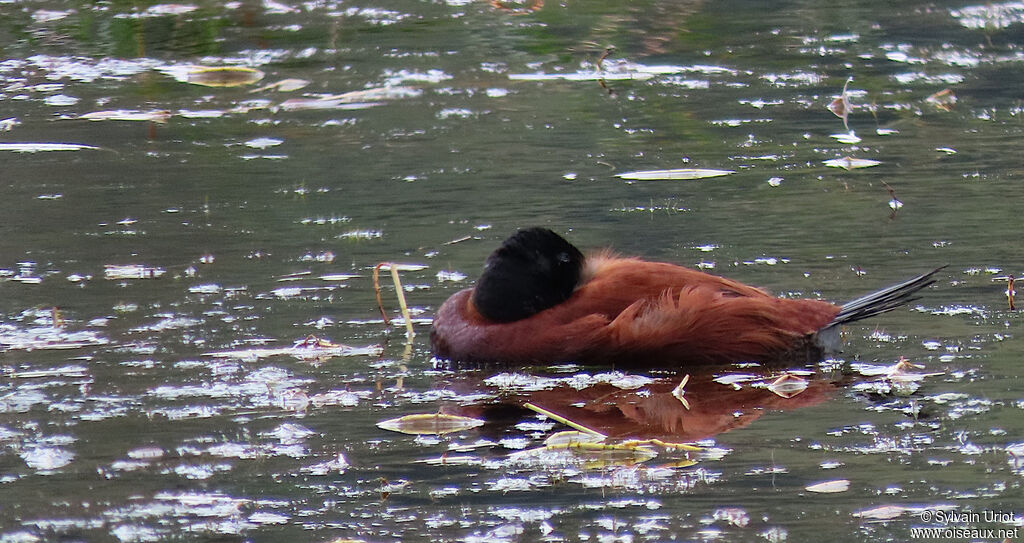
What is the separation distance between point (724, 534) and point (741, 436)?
0.95 m

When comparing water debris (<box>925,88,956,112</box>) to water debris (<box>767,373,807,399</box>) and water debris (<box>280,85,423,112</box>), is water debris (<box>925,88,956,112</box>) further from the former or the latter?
water debris (<box>767,373,807,399</box>)

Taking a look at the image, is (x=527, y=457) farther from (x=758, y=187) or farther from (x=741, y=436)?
(x=758, y=187)

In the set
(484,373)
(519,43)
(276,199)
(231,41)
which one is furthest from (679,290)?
(231,41)

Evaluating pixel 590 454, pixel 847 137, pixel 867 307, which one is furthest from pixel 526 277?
pixel 847 137

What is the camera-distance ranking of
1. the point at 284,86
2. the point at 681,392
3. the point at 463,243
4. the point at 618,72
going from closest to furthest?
1. the point at 681,392
2. the point at 463,243
3. the point at 284,86
4. the point at 618,72

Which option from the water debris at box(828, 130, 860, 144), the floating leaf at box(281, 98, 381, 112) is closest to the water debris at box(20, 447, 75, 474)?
the water debris at box(828, 130, 860, 144)

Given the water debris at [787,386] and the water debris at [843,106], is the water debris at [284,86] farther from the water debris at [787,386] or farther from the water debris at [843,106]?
the water debris at [787,386]

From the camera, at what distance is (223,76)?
1320 cm

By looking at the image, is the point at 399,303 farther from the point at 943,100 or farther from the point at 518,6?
the point at 518,6

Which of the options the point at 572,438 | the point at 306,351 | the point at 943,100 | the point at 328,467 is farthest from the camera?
the point at 943,100

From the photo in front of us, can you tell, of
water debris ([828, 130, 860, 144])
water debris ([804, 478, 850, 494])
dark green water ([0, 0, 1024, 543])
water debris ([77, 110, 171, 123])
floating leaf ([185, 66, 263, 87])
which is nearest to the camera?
water debris ([804, 478, 850, 494])

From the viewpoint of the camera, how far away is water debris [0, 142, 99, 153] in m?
10.6

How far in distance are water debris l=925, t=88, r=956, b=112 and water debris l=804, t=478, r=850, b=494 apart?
729 cm

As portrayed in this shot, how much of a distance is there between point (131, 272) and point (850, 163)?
173 inches
